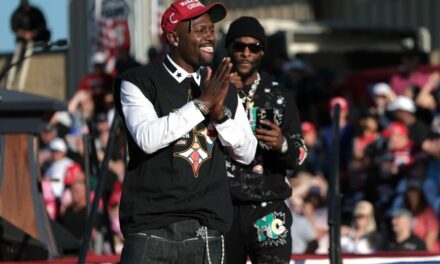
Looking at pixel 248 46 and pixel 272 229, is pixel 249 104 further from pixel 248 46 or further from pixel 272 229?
pixel 272 229

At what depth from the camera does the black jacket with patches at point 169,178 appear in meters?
6.14

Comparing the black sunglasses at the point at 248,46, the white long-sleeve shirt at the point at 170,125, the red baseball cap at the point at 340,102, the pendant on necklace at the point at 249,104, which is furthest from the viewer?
the red baseball cap at the point at 340,102

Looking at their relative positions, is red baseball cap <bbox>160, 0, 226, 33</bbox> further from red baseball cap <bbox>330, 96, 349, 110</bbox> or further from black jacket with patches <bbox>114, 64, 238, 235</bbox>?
red baseball cap <bbox>330, 96, 349, 110</bbox>

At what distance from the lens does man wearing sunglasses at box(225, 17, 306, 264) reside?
24.2 ft

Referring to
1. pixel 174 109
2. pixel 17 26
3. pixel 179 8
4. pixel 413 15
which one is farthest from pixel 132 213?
pixel 413 15

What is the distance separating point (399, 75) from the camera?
16.1m

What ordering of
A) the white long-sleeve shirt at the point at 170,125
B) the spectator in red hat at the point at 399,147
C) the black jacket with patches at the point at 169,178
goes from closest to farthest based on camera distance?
the white long-sleeve shirt at the point at 170,125
the black jacket with patches at the point at 169,178
the spectator in red hat at the point at 399,147

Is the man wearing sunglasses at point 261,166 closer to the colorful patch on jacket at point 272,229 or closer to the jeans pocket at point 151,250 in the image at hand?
the colorful patch on jacket at point 272,229

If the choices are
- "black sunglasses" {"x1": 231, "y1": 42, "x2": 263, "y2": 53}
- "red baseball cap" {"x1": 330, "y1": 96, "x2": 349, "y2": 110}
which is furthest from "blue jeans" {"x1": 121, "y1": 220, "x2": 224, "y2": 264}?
"red baseball cap" {"x1": 330, "y1": 96, "x2": 349, "y2": 110}

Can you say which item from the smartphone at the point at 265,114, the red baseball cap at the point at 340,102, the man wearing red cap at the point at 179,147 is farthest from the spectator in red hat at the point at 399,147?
the man wearing red cap at the point at 179,147

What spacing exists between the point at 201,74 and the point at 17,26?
719 cm

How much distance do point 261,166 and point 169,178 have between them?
144cm

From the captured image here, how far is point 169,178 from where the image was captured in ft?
20.2

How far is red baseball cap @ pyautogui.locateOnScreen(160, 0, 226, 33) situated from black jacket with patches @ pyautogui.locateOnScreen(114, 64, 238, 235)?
0.72 feet
